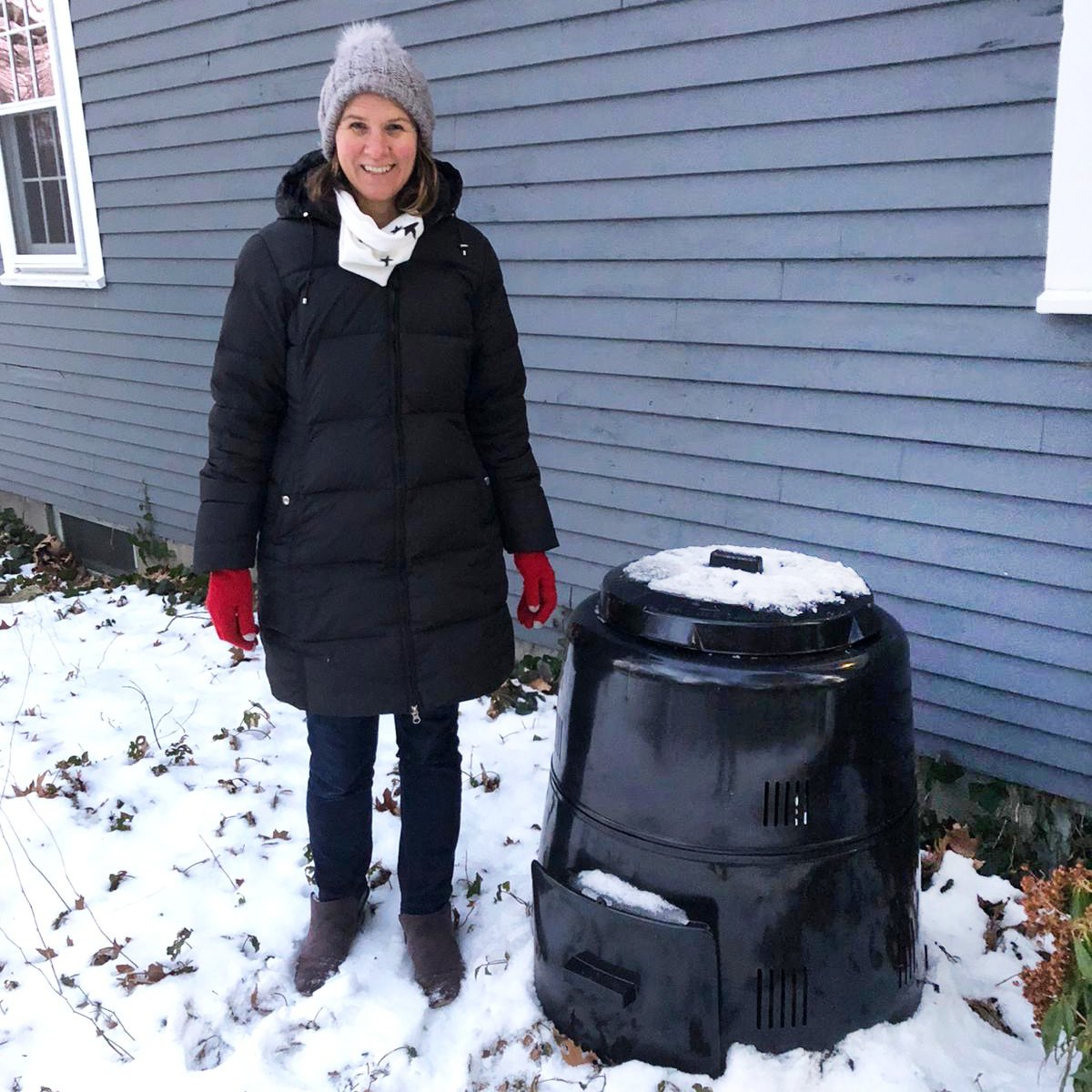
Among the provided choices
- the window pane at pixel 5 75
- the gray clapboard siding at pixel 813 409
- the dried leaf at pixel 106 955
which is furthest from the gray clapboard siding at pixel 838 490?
the window pane at pixel 5 75

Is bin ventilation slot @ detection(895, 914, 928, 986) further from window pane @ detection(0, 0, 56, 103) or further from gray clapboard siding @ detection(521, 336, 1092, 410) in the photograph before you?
window pane @ detection(0, 0, 56, 103)

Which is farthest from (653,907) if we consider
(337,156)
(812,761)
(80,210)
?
(80,210)

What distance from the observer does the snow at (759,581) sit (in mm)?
1920

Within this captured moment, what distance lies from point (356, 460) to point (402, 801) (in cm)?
84

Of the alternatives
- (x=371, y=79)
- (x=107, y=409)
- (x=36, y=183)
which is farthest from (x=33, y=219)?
(x=371, y=79)

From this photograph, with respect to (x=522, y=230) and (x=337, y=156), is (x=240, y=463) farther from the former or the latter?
(x=522, y=230)

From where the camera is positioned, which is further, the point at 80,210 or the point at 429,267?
the point at 80,210

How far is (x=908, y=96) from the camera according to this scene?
284 centimetres

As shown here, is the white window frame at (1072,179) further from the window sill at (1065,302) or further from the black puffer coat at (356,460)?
the black puffer coat at (356,460)

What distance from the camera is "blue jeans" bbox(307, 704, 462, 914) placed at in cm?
231

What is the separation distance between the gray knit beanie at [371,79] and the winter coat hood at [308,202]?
2.2 inches

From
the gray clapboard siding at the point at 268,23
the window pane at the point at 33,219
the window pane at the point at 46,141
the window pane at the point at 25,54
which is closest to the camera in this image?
the gray clapboard siding at the point at 268,23

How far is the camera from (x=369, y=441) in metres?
2.10

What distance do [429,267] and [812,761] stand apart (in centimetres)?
125
